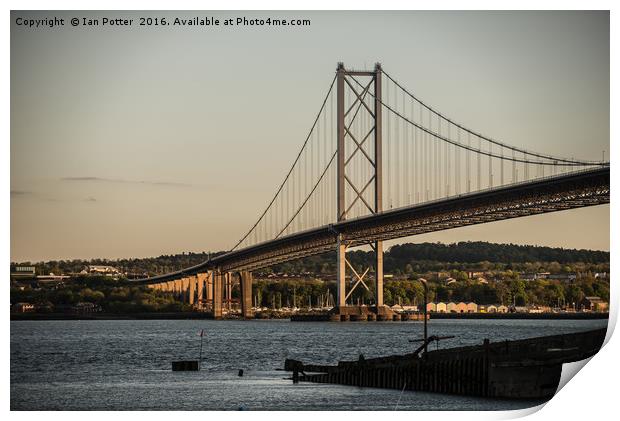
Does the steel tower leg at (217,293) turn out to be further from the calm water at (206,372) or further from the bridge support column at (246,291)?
the calm water at (206,372)

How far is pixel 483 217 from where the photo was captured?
182 ft

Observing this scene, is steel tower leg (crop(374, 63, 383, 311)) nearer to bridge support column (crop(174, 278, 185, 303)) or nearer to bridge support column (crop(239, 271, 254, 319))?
bridge support column (crop(239, 271, 254, 319))

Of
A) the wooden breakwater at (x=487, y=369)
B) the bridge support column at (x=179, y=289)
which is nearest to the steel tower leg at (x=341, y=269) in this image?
the bridge support column at (x=179, y=289)

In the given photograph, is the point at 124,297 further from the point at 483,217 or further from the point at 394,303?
the point at 483,217

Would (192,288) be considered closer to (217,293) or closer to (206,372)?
(217,293)

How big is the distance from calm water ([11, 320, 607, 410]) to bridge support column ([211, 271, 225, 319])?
44.4 ft

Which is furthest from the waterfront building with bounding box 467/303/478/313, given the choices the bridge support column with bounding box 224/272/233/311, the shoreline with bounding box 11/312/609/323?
the bridge support column with bounding box 224/272/233/311

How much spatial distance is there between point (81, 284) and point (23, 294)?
5.64 metres

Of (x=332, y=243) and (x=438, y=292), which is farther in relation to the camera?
(x=438, y=292)

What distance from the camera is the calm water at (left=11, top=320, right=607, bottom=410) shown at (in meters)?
27.9

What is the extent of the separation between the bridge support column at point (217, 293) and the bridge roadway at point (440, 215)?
202 cm

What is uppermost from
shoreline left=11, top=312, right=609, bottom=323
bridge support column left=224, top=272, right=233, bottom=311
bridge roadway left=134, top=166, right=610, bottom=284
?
bridge roadway left=134, top=166, right=610, bottom=284

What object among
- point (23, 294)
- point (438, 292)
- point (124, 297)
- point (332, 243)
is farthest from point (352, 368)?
point (438, 292)
